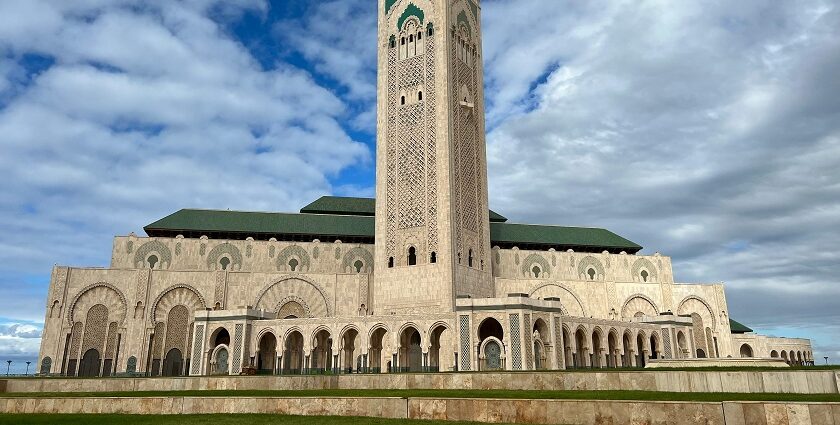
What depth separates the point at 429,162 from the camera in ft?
114

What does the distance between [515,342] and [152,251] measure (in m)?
24.3

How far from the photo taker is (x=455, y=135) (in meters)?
35.7

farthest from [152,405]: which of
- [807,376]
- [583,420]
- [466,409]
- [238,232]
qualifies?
[238,232]

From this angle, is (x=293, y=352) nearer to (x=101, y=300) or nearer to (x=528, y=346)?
(x=101, y=300)

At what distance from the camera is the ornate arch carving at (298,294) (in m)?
38.3

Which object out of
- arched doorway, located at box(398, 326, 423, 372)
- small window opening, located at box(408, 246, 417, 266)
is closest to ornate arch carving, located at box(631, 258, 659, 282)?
small window opening, located at box(408, 246, 417, 266)

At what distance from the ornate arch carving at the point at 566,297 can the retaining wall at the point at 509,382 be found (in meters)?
26.2

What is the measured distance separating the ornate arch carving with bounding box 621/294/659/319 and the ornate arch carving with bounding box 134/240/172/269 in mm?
31321

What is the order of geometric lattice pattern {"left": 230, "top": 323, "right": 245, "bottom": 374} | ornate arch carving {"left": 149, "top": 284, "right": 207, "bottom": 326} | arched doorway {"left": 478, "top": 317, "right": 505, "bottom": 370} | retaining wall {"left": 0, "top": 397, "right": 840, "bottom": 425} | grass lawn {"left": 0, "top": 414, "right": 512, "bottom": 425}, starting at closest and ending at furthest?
1. retaining wall {"left": 0, "top": 397, "right": 840, "bottom": 425}
2. grass lawn {"left": 0, "top": 414, "right": 512, "bottom": 425}
3. arched doorway {"left": 478, "top": 317, "right": 505, "bottom": 370}
4. geometric lattice pattern {"left": 230, "top": 323, "right": 245, "bottom": 374}
5. ornate arch carving {"left": 149, "top": 284, "right": 207, "bottom": 326}

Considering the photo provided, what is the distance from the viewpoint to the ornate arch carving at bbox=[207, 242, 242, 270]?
39.2m

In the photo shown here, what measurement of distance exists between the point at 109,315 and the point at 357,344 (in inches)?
636

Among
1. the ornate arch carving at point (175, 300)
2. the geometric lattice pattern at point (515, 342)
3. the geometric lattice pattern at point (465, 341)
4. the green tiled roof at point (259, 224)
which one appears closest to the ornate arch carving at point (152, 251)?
the green tiled roof at point (259, 224)

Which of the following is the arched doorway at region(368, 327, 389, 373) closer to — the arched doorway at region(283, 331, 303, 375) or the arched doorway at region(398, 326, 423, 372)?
the arched doorway at region(398, 326, 423, 372)

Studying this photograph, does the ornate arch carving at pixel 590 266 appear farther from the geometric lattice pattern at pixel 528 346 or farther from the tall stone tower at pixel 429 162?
the geometric lattice pattern at pixel 528 346
